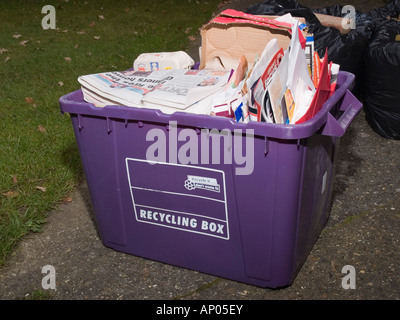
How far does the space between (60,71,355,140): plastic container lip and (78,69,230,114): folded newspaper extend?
0.21ft

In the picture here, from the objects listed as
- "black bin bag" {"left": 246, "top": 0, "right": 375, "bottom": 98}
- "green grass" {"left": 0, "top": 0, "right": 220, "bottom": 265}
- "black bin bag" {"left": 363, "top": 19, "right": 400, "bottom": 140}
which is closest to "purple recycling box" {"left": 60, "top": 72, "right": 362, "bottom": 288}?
"green grass" {"left": 0, "top": 0, "right": 220, "bottom": 265}

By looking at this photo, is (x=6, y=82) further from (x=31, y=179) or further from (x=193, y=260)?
(x=193, y=260)

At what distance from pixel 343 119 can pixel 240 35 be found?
0.63 m

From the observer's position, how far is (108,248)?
8.58ft

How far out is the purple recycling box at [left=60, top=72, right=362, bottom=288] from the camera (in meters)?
1.96

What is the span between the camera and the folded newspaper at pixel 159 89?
6.81ft

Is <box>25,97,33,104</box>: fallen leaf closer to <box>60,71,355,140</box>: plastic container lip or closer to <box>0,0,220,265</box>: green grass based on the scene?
<box>0,0,220,265</box>: green grass

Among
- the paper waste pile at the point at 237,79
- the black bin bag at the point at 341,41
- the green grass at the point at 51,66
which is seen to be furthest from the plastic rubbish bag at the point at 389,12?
the paper waste pile at the point at 237,79

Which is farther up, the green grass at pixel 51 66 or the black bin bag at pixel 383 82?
the black bin bag at pixel 383 82

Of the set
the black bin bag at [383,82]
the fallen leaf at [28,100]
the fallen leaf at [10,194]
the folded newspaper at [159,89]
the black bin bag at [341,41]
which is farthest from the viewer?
the fallen leaf at [28,100]

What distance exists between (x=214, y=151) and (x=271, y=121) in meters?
0.24

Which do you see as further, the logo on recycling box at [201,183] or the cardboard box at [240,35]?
the cardboard box at [240,35]

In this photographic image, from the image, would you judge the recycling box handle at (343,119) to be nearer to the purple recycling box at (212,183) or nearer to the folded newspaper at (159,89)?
the purple recycling box at (212,183)

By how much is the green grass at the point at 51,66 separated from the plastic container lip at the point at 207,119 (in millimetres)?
878
